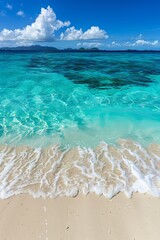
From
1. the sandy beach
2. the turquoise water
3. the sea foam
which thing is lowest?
the turquoise water

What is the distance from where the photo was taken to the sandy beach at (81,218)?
151 inches

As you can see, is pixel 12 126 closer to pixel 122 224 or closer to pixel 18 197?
pixel 18 197

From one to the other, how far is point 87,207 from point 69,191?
0.68 meters

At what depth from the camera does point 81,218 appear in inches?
166

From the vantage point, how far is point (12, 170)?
5.72 m

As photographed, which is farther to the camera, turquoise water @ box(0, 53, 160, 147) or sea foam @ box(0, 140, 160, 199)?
turquoise water @ box(0, 53, 160, 147)

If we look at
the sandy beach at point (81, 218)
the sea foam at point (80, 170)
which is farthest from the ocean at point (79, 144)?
the sandy beach at point (81, 218)

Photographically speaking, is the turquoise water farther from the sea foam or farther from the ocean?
the sea foam

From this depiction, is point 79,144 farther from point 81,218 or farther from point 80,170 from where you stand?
point 81,218

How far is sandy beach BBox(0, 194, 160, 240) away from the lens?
384 centimetres

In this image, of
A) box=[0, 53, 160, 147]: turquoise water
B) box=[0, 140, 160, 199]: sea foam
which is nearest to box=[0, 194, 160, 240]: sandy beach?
box=[0, 140, 160, 199]: sea foam

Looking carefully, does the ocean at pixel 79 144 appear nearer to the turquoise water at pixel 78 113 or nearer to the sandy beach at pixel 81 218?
the turquoise water at pixel 78 113

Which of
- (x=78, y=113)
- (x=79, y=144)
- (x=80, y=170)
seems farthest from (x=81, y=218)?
(x=78, y=113)

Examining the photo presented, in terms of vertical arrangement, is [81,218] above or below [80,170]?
above
